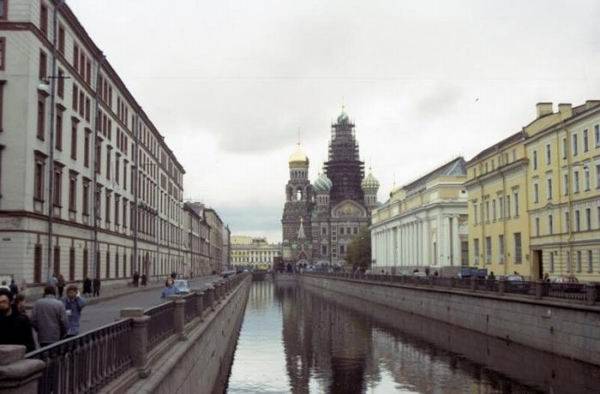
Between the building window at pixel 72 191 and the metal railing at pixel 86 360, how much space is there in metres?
30.2

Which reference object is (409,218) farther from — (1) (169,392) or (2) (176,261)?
(1) (169,392)

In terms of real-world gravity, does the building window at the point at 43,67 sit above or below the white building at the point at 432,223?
above

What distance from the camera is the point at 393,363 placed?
30750mm

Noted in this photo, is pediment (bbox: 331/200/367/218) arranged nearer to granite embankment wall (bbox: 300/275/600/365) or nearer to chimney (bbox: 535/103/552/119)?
granite embankment wall (bbox: 300/275/600/365)

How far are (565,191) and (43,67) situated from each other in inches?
1339

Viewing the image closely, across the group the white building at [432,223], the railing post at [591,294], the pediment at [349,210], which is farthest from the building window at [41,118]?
the pediment at [349,210]

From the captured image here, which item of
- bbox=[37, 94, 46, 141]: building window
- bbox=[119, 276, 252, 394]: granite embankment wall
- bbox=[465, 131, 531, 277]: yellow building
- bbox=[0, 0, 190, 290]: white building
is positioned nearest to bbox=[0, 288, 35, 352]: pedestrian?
bbox=[119, 276, 252, 394]: granite embankment wall

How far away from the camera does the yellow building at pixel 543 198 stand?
45000 millimetres

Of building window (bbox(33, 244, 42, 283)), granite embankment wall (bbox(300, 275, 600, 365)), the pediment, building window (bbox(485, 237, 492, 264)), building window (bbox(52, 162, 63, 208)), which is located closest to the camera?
granite embankment wall (bbox(300, 275, 600, 365))

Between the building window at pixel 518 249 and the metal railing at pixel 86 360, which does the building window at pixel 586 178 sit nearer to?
the building window at pixel 518 249

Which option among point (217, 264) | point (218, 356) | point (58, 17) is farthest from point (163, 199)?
point (217, 264)

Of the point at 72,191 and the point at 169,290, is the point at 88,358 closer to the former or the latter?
the point at 169,290

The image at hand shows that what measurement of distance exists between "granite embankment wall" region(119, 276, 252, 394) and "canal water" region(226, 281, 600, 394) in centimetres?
111

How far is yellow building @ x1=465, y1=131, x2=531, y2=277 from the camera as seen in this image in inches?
2196
